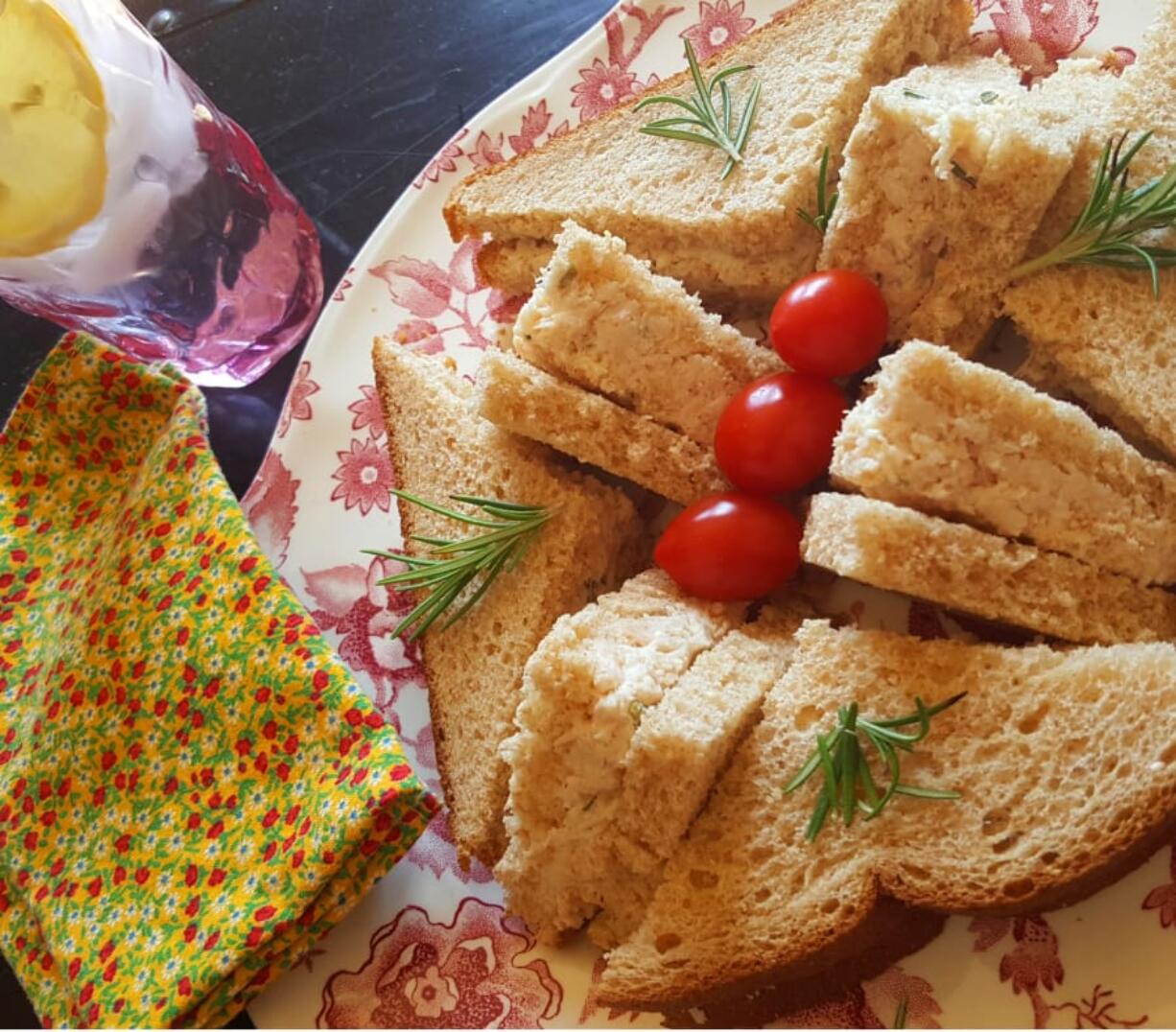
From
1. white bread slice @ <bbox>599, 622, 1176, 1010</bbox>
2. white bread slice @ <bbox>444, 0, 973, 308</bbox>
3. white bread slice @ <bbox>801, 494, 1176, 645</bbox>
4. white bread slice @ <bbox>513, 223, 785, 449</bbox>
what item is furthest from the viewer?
white bread slice @ <bbox>444, 0, 973, 308</bbox>

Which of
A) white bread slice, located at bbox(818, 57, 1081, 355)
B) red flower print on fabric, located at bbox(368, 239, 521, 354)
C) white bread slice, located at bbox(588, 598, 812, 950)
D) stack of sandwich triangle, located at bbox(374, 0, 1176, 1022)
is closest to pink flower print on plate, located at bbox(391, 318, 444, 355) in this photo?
red flower print on fabric, located at bbox(368, 239, 521, 354)

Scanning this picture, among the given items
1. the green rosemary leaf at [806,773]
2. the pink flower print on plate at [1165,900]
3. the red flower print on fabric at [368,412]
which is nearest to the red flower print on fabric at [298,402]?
the red flower print on fabric at [368,412]

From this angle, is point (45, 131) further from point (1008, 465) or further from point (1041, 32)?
point (1041, 32)

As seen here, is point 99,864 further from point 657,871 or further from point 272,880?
point 657,871

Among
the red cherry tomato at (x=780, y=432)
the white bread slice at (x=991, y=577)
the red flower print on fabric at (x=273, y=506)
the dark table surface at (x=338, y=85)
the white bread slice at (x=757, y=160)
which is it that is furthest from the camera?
the dark table surface at (x=338, y=85)

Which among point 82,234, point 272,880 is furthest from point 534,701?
point 82,234

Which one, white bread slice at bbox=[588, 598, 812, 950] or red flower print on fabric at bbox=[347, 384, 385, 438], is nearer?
white bread slice at bbox=[588, 598, 812, 950]

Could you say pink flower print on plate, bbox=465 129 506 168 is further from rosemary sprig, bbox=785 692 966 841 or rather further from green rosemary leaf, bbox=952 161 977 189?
rosemary sprig, bbox=785 692 966 841

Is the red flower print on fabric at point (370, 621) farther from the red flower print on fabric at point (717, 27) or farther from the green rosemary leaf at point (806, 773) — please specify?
the red flower print on fabric at point (717, 27)
